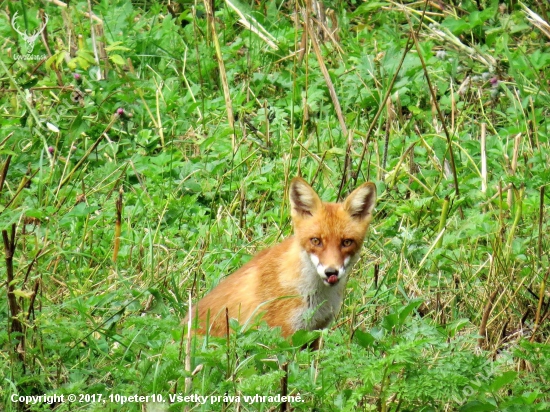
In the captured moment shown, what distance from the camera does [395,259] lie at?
21.0 feet

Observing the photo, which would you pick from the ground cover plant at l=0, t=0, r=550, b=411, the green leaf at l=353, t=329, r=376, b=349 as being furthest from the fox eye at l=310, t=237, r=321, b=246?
the green leaf at l=353, t=329, r=376, b=349

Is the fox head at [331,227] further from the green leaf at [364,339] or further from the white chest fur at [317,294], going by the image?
the green leaf at [364,339]

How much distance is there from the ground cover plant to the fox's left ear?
1.43ft

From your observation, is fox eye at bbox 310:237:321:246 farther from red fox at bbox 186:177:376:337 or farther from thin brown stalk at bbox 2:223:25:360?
thin brown stalk at bbox 2:223:25:360

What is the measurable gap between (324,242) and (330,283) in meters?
0.32

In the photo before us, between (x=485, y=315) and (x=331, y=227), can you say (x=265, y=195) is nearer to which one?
(x=331, y=227)

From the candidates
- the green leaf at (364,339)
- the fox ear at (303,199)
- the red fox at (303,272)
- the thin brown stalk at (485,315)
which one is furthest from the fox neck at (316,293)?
the green leaf at (364,339)

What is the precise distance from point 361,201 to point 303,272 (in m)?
0.63

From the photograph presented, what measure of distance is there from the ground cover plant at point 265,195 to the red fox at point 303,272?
8.5 inches

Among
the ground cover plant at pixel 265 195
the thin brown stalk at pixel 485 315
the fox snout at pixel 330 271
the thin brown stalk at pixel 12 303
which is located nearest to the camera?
the ground cover plant at pixel 265 195

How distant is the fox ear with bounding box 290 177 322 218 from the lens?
6.04 meters

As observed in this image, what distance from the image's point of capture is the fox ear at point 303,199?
6.04m

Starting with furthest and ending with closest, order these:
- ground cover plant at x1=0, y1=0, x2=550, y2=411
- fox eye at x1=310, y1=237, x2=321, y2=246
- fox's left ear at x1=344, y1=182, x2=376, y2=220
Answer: fox's left ear at x1=344, y1=182, x2=376, y2=220, fox eye at x1=310, y1=237, x2=321, y2=246, ground cover plant at x1=0, y1=0, x2=550, y2=411

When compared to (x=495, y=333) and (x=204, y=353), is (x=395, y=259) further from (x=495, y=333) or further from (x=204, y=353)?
(x=204, y=353)
